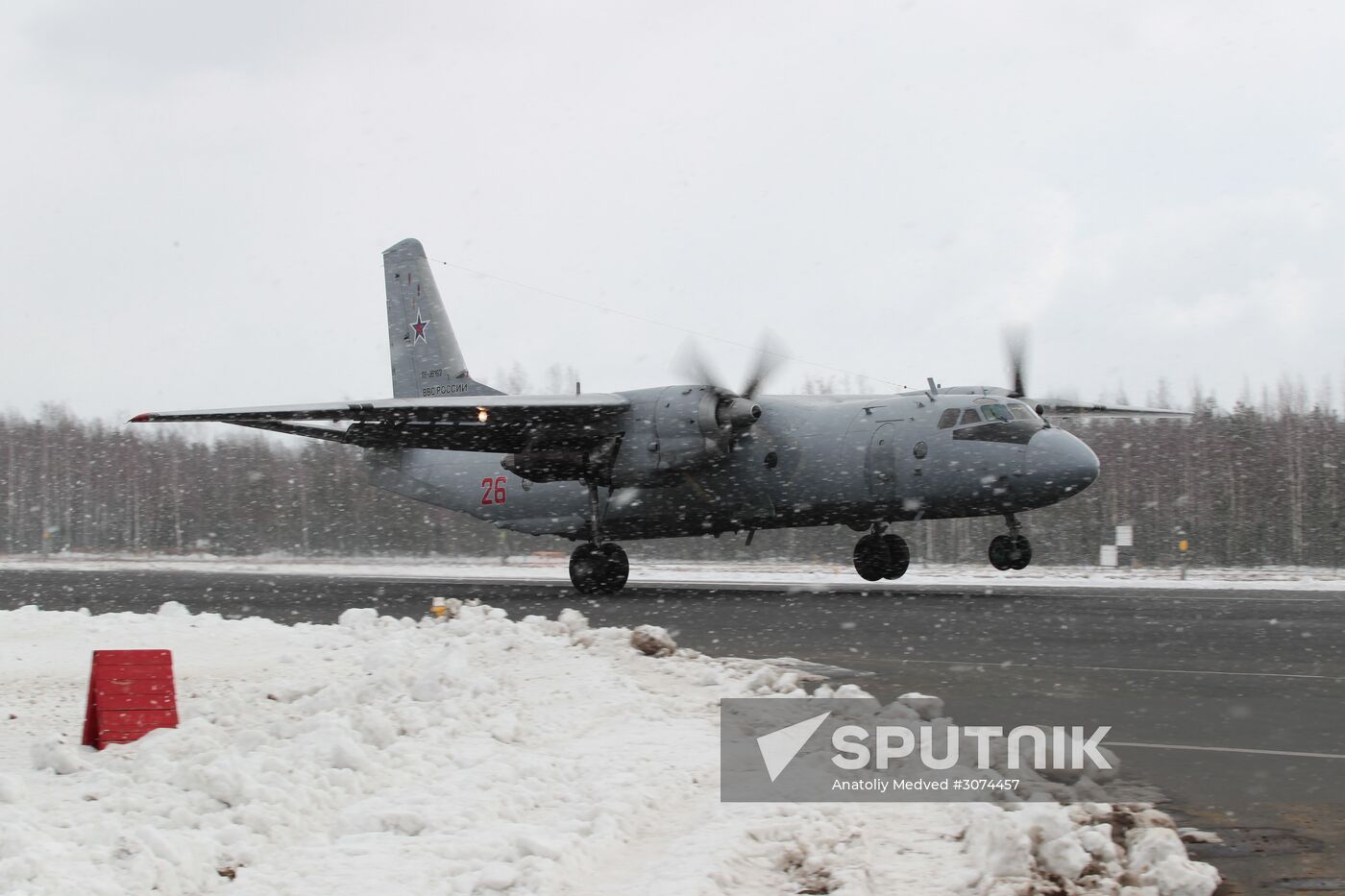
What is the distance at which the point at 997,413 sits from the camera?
1902 cm

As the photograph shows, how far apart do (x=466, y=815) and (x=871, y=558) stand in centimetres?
1709

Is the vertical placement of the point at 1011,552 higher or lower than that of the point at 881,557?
higher

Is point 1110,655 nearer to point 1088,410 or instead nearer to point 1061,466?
point 1061,466

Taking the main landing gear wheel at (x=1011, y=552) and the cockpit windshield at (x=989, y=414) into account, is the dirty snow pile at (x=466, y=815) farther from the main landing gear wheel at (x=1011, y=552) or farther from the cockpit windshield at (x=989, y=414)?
the main landing gear wheel at (x=1011, y=552)

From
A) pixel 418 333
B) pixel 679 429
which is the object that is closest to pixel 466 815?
pixel 679 429

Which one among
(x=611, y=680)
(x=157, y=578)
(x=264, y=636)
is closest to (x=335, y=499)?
(x=157, y=578)

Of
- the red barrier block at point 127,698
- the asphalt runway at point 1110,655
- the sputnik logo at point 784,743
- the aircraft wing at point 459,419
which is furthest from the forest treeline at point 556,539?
the red barrier block at point 127,698

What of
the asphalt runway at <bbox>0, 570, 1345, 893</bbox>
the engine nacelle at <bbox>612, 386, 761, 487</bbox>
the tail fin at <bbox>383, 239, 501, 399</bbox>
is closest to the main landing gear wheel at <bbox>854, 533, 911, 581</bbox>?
the asphalt runway at <bbox>0, 570, 1345, 893</bbox>

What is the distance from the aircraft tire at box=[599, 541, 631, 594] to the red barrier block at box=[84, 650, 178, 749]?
45.2ft

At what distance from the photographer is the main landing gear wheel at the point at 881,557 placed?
2138cm

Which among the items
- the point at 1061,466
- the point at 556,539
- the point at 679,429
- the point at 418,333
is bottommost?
the point at 556,539

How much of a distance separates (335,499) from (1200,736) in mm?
53084

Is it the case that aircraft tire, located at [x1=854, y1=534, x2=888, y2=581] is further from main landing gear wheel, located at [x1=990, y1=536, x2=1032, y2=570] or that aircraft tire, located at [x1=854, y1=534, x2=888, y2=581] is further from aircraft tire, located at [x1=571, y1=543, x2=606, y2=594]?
aircraft tire, located at [x1=571, y1=543, x2=606, y2=594]

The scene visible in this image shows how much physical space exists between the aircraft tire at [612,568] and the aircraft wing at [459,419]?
6.95 feet
